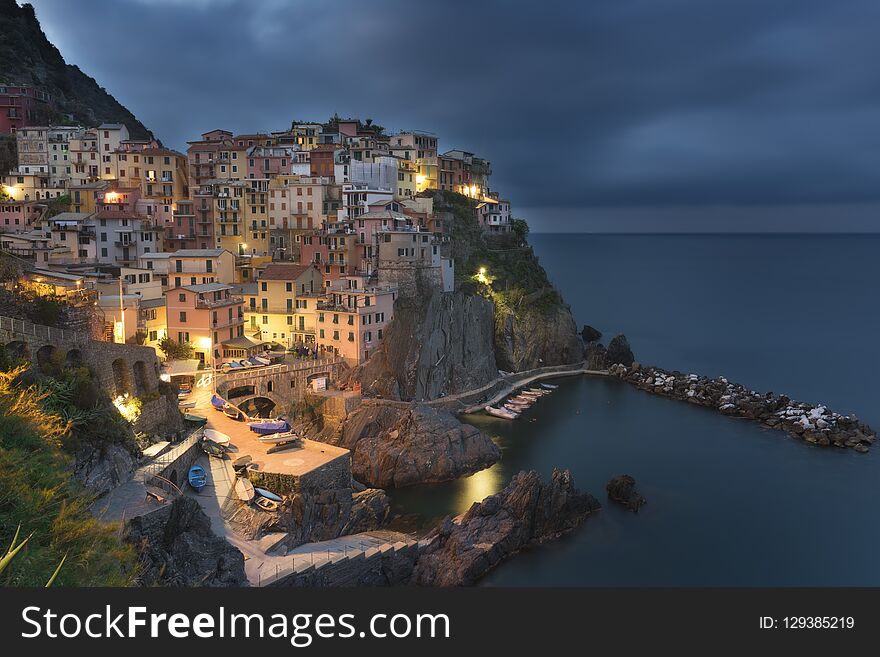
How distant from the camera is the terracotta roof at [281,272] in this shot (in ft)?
151

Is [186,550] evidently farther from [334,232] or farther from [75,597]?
[334,232]

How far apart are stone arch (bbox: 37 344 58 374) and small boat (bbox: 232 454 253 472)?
7611mm

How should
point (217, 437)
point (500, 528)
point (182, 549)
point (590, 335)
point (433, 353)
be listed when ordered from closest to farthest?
point (182, 549) → point (500, 528) → point (217, 437) → point (433, 353) → point (590, 335)

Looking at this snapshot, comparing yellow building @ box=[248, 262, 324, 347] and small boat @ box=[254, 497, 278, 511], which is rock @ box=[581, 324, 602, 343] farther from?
small boat @ box=[254, 497, 278, 511]

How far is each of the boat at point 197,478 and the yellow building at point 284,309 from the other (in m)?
20.0

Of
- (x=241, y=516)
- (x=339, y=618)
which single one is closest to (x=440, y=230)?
(x=241, y=516)

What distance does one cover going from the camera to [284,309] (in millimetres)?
46031

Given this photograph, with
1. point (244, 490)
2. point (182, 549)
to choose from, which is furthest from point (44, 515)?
point (244, 490)

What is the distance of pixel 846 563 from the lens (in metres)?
28.3

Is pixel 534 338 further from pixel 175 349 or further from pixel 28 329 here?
pixel 28 329

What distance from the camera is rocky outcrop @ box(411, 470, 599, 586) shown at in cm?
2495

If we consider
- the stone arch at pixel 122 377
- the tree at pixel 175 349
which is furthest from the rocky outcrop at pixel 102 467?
the tree at pixel 175 349

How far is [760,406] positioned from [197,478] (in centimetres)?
3837

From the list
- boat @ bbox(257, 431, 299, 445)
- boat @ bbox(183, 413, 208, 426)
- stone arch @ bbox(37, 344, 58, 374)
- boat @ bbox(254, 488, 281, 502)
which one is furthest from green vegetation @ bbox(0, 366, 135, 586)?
boat @ bbox(257, 431, 299, 445)
